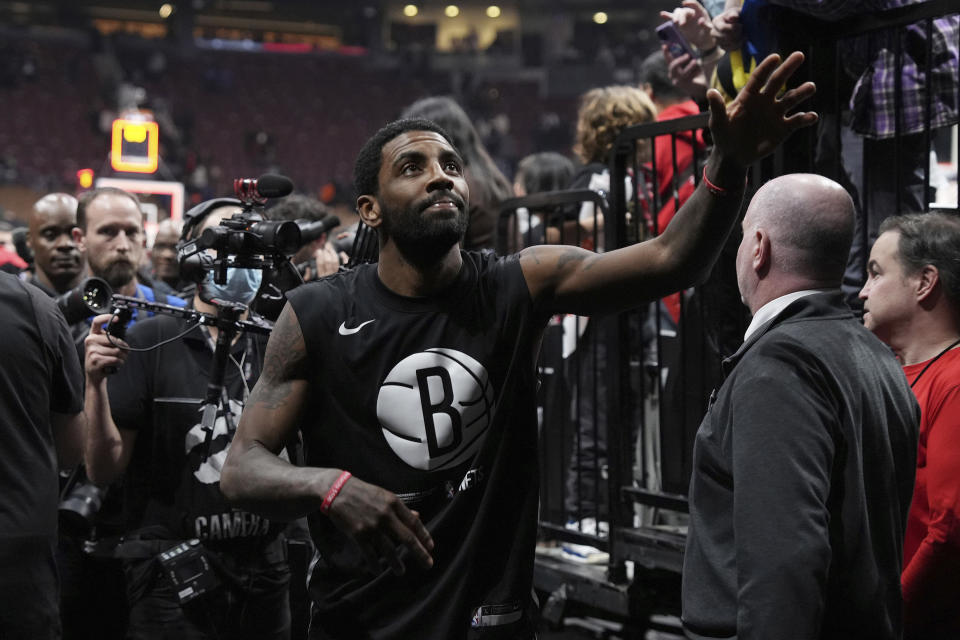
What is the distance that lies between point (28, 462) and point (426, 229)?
4.67ft

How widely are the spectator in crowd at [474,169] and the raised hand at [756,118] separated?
243 centimetres

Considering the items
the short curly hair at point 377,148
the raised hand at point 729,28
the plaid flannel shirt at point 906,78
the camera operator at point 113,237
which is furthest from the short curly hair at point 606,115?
the short curly hair at point 377,148

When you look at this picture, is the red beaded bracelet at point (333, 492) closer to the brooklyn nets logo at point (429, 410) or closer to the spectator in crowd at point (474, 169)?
the brooklyn nets logo at point (429, 410)

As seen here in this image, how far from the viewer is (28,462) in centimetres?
306

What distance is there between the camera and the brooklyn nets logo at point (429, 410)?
2520 mm

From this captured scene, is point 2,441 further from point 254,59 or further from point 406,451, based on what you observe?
point 254,59

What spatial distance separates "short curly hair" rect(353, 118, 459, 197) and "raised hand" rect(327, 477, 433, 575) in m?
0.91

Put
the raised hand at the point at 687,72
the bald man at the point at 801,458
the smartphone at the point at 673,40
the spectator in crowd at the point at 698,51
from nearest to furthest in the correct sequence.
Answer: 1. the bald man at the point at 801,458
2. the spectator in crowd at the point at 698,51
3. the smartphone at the point at 673,40
4. the raised hand at the point at 687,72

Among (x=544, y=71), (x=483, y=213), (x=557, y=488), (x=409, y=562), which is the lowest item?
(x=557, y=488)

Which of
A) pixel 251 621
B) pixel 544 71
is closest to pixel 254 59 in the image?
pixel 544 71

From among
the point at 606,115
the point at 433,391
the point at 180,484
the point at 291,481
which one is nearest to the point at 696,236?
the point at 433,391

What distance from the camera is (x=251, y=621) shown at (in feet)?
11.4

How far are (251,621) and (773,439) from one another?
206 centimetres

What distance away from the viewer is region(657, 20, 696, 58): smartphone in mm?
3990
